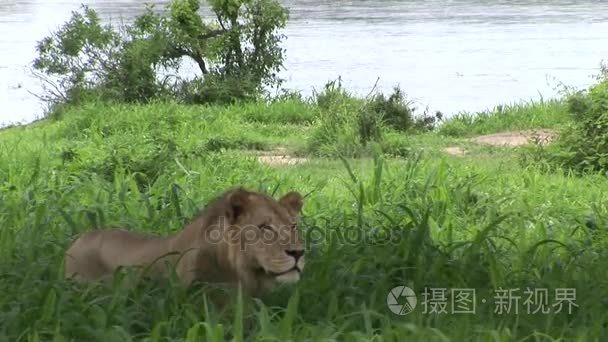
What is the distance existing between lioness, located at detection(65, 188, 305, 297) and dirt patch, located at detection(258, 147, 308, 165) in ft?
12.9

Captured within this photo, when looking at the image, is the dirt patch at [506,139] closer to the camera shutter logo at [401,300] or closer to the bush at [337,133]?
the bush at [337,133]

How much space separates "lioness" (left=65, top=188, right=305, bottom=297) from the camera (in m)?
3.66

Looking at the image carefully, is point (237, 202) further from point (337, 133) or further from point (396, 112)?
point (396, 112)

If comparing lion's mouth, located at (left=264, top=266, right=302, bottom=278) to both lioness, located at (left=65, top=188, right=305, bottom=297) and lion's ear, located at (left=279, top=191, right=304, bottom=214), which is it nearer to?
lioness, located at (left=65, top=188, right=305, bottom=297)

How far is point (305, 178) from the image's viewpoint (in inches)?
272

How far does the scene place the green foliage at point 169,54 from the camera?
37.7 ft

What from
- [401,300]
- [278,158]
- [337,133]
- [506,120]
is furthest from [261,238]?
[506,120]

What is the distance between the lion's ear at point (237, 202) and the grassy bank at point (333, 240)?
277 millimetres

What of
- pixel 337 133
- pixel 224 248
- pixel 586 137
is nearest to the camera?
pixel 224 248

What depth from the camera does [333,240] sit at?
4.62 meters

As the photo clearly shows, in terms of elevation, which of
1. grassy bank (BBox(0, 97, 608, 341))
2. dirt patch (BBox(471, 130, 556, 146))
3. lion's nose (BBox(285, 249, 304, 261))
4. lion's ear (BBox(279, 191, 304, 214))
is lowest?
dirt patch (BBox(471, 130, 556, 146))
